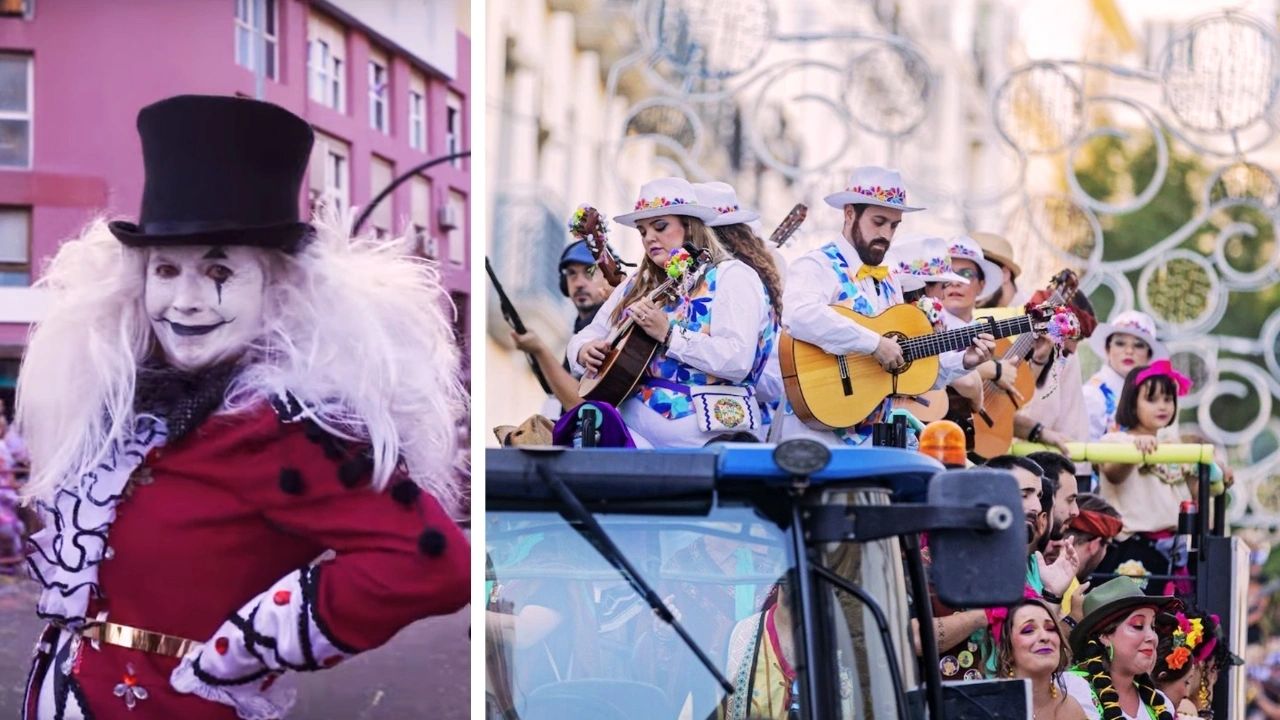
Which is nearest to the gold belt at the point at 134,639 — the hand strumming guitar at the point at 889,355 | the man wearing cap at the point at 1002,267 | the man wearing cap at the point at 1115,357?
the hand strumming guitar at the point at 889,355

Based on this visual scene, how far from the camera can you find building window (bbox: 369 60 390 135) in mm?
4707

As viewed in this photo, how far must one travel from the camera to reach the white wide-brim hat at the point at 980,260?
8.06 metres

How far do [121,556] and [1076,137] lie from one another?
9.29 m

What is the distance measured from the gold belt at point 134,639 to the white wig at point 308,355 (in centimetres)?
30

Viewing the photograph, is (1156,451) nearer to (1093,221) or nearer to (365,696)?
(365,696)

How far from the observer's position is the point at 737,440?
19.5 ft

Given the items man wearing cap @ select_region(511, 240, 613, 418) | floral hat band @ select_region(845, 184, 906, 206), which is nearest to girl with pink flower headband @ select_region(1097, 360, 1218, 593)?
floral hat band @ select_region(845, 184, 906, 206)

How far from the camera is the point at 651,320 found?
5.85 metres

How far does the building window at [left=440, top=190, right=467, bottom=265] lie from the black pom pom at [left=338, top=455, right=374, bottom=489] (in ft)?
1.53

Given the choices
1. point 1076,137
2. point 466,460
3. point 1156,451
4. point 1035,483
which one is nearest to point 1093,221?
point 1076,137

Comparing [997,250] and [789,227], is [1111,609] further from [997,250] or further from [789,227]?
[997,250]

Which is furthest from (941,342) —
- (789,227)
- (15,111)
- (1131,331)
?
(1131,331)

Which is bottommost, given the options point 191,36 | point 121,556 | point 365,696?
point 365,696

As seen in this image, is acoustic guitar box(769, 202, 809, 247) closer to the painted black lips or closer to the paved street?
the painted black lips
